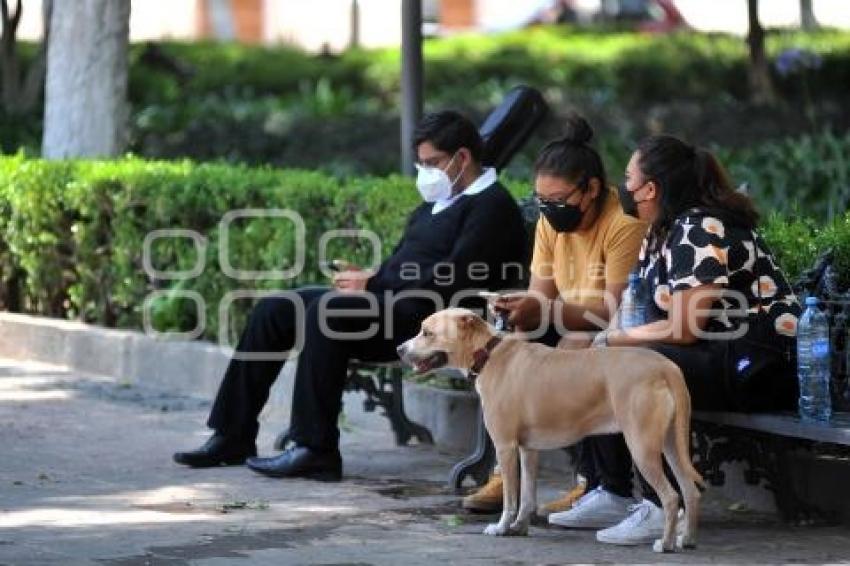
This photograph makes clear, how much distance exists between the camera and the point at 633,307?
7.59 meters

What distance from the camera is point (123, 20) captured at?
1362 centimetres

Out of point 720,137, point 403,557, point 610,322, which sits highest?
point 720,137

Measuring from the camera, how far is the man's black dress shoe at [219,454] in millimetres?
8906

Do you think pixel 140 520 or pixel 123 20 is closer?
pixel 140 520

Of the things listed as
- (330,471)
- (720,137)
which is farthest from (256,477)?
(720,137)

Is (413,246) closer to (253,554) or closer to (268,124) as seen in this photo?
(253,554)

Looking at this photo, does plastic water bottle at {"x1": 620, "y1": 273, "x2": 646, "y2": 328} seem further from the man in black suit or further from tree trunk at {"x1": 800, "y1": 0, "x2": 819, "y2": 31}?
tree trunk at {"x1": 800, "y1": 0, "x2": 819, "y2": 31}

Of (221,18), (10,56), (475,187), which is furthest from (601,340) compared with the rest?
(221,18)

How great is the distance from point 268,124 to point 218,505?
12.1 metres

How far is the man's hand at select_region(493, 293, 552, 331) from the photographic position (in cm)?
791

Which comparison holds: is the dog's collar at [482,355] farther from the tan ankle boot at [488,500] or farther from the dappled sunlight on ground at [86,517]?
the dappled sunlight on ground at [86,517]

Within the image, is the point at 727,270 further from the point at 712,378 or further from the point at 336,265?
the point at 336,265

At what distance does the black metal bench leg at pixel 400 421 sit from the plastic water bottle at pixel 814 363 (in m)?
2.67

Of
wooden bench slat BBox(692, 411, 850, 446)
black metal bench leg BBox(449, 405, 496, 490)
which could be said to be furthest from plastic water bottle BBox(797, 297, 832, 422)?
black metal bench leg BBox(449, 405, 496, 490)
